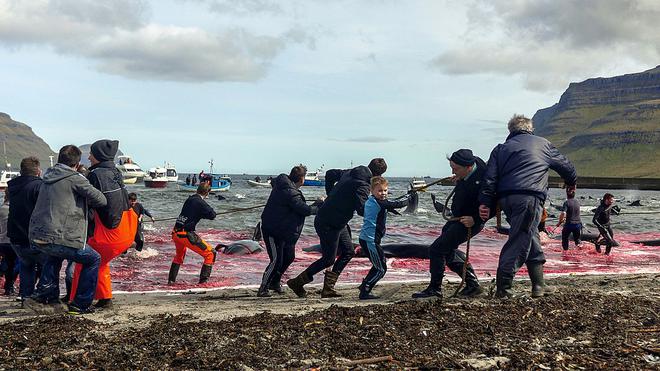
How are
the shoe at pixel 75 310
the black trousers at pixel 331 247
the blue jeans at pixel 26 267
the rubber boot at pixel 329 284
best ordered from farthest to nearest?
the rubber boot at pixel 329 284 → the black trousers at pixel 331 247 → the blue jeans at pixel 26 267 → the shoe at pixel 75 310

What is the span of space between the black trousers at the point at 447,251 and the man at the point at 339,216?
1.22 m

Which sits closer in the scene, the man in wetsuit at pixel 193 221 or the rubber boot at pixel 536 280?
the rubber boot at pixel 536 280

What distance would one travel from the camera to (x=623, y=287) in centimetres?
942

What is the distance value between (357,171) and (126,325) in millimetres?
3817

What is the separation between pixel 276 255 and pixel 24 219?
3.55 meters

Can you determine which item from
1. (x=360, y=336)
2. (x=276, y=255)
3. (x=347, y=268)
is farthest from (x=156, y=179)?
(x=360, y=336)

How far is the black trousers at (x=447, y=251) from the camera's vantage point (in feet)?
26.8

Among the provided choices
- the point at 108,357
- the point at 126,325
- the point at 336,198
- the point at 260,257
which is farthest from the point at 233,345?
the point at 260,257

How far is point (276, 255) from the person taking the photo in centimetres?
977

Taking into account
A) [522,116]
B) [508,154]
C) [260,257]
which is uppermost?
[522,116]

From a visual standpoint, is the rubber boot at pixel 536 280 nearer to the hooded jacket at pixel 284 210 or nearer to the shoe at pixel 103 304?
the hooded jacket at pixel 284 210

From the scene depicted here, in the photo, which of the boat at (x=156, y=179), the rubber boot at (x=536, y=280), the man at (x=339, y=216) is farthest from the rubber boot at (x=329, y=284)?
the boat at (x=156, y=179)

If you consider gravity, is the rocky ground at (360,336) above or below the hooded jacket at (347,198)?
below

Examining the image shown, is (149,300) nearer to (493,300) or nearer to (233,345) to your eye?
(233,345)
